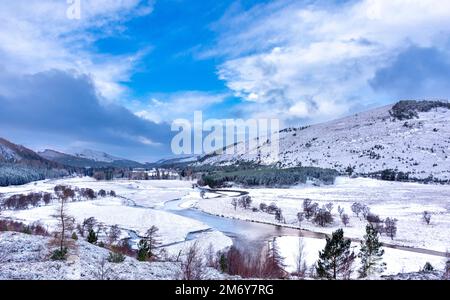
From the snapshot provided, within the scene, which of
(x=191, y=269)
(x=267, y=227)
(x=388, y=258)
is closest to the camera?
(x=191, y=269)

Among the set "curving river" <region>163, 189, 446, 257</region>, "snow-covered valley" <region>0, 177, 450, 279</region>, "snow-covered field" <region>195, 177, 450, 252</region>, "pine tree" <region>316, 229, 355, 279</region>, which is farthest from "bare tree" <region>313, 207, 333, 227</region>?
"pine tree" <region>316, 229, 355, 279</region>

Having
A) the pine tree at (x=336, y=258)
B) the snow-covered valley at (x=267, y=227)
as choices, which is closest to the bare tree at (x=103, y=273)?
the snow-covered valley at (x=267, y=227)

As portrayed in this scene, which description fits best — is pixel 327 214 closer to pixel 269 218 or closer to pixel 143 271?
pixel 269 218

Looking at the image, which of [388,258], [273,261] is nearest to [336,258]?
[273,261]

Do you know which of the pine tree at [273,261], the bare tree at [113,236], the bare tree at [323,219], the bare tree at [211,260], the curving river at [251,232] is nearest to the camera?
the bare tree at [211,260]

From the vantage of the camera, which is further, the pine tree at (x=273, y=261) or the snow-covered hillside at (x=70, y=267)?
the pine tree at (x=273, y=261)

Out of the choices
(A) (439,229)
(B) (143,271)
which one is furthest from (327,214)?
(B) (143,271)

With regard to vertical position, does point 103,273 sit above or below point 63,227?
below

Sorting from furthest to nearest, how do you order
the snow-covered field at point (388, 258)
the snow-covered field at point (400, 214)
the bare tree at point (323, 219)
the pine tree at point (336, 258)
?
the bare tree at point (323, 219)
the snow-covered field at point (400, 214)
the snow-covered field at point (388, 258)
the pine tree at point (336, 258)

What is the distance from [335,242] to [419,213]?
43.9m

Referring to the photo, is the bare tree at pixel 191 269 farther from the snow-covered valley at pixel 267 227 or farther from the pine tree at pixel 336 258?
the pine tree at pixel 336 258

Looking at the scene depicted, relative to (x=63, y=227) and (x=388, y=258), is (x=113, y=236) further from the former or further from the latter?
(x=388, y=258)

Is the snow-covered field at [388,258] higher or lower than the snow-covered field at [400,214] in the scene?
lower

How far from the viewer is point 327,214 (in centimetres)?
5559
